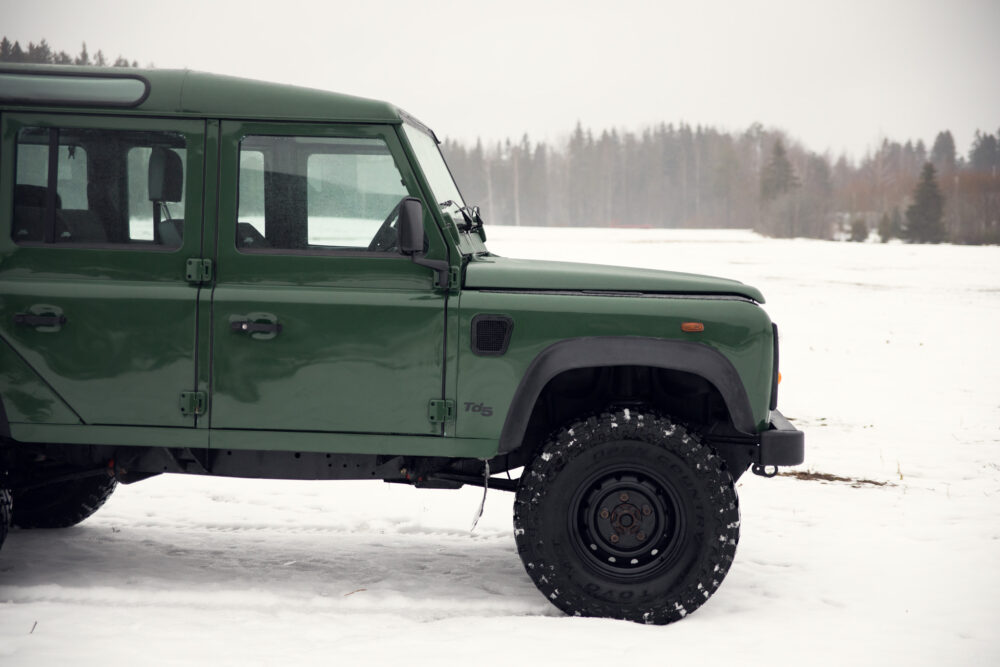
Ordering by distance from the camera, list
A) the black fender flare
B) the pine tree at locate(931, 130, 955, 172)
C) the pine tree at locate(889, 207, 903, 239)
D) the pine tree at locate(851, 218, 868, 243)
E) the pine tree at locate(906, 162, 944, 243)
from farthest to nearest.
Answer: the pine tree at locate(931, 130, 955, 172)
the pine tree at locate(889, 207, 903, 239)
the pine tree at locate(906, 162, 944, 243)
the pine tree at locate(851, 218, 868, 243)
the black fender flare

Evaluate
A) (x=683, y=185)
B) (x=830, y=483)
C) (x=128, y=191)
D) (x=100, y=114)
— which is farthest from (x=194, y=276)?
(x=683, y=185)

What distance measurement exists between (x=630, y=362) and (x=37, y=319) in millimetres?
2713

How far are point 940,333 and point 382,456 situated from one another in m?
14.3

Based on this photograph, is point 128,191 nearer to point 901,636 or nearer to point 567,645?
point 567,645

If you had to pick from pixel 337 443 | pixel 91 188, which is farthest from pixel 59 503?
pixel 337 443

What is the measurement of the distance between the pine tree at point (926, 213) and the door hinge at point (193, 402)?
58.3 m

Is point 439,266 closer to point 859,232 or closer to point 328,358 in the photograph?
point 328,358

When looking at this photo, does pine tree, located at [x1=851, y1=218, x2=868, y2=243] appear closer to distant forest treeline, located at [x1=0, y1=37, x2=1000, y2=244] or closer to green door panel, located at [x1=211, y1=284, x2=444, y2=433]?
distant forest treeline, located at [x1=0, y1=37, x2=1000, y2=244]

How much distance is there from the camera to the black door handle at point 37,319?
4.44 meters

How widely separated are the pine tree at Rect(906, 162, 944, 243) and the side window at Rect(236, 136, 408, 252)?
57.9 m

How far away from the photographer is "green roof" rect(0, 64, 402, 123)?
14.7ft

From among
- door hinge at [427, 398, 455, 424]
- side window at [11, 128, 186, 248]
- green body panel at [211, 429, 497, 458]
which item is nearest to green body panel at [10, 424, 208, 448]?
green body panel at [211, 429, 497, 458]

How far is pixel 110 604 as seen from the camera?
15.1 feet

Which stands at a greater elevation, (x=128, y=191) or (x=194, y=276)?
(x=128, y=191)
